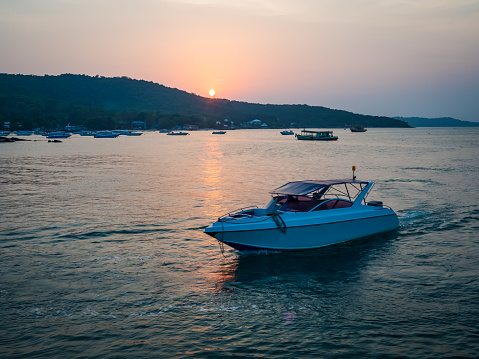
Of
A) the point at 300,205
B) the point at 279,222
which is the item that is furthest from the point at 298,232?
the point at 300,205

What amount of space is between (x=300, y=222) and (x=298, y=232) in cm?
44

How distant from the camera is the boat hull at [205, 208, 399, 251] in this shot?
17375mm

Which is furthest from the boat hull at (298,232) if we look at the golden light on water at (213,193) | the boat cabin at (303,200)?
the golden light on water at (213,193)

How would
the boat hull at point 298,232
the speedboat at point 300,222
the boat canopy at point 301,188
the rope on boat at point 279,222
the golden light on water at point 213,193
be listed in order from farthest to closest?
the golden light on water at point 213,193
the boat canopy at point 301,188
the rope on boat at point 279,222
the speedboat at point 300,222
the boat hull at point 298,232

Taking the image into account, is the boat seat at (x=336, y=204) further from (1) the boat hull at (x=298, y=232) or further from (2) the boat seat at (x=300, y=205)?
(1) the boat hull at (x=298, y=232)

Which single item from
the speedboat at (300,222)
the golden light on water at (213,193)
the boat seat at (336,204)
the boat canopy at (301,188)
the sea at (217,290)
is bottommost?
the sea at (217,290)

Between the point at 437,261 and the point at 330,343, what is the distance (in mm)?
8864

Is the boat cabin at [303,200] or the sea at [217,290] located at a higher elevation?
the boat cabin at [303,200]

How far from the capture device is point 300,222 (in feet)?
59.8

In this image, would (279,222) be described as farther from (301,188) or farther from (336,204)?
(336,204)

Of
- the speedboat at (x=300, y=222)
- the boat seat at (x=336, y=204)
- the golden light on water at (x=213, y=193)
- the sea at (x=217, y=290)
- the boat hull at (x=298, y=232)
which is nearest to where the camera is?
the sea at (x=217, y=290)

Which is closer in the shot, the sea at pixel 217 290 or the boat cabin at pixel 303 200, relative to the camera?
the sea at pixel 217 290

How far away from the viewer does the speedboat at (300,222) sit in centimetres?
1748

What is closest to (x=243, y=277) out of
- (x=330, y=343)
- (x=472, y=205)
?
(x=330, y=343)
